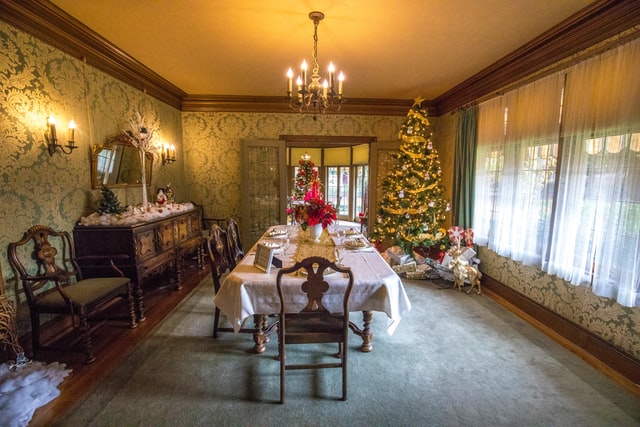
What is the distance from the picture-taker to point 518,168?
3.35 m

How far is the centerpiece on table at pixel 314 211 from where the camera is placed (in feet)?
9.11

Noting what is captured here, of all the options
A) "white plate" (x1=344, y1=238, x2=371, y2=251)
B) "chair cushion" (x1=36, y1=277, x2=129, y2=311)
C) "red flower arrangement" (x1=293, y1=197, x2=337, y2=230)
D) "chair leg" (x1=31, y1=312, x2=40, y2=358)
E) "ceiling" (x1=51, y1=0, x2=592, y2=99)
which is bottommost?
"chair leg" (x1=31, y1=312, x2=40, y2=358)

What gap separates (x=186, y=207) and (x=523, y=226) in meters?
4.56

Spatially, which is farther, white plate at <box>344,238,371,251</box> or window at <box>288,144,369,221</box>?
window at <box>288,144,369,221</box>

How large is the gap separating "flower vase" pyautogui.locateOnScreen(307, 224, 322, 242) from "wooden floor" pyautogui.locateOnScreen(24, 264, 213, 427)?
180 centimetres

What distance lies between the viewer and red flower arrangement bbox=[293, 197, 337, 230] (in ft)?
9.11

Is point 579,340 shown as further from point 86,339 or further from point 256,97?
point 256,97

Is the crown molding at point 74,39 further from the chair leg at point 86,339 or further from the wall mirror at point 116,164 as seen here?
the chair leg at point 86,339

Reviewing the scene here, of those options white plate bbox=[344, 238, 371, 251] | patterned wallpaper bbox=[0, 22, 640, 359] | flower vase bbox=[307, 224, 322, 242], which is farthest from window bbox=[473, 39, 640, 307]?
flower vase bbox=[307, 224, 322, 242]

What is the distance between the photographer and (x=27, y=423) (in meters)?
1.75

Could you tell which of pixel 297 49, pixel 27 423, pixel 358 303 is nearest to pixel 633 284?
pixel 358 303

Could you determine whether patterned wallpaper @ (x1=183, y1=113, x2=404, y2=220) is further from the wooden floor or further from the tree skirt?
the tree skirt

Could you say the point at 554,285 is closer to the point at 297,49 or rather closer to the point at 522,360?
the point at 522,360

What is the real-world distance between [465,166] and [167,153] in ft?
15.2
